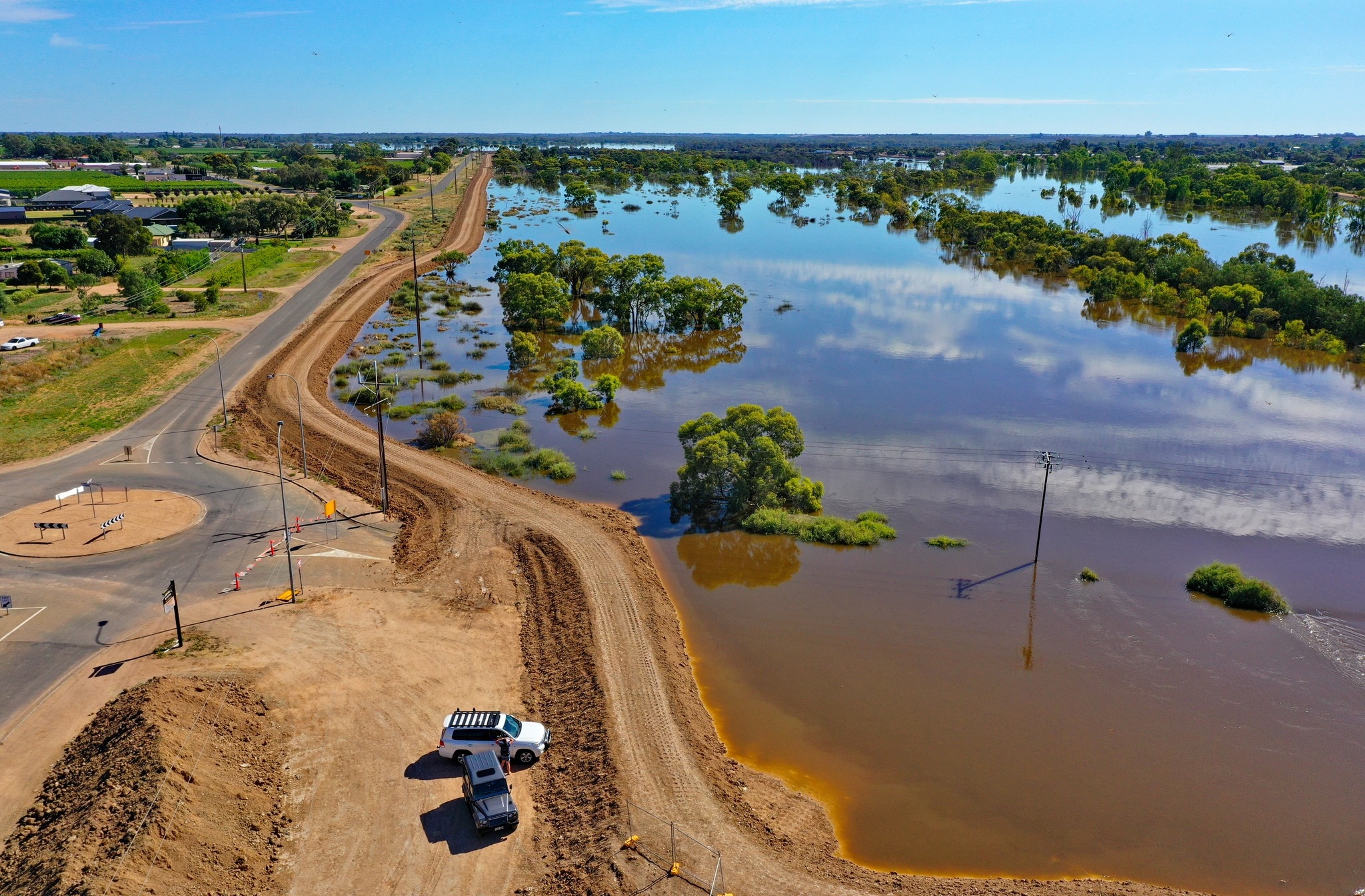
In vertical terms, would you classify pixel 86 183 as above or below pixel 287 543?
above

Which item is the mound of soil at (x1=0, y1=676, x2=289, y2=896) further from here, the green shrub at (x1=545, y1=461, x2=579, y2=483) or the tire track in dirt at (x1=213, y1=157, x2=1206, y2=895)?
the green shrub at (x1=545, y1=461, x2=579, y2=483)

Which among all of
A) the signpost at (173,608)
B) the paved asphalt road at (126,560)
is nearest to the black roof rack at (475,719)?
the signpost at (173,608)

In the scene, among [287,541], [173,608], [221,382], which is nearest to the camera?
[173,608]

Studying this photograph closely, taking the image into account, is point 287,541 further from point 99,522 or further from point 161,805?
point 161,805

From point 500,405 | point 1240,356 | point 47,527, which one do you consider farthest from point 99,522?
point 1240,356

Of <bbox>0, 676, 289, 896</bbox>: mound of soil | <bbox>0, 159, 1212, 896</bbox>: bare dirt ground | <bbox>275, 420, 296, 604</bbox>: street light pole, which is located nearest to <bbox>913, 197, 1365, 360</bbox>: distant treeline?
<bbox>0, 159, 1212, 896</bbox>: bare dirt ground

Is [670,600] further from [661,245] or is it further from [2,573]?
[661,245]
